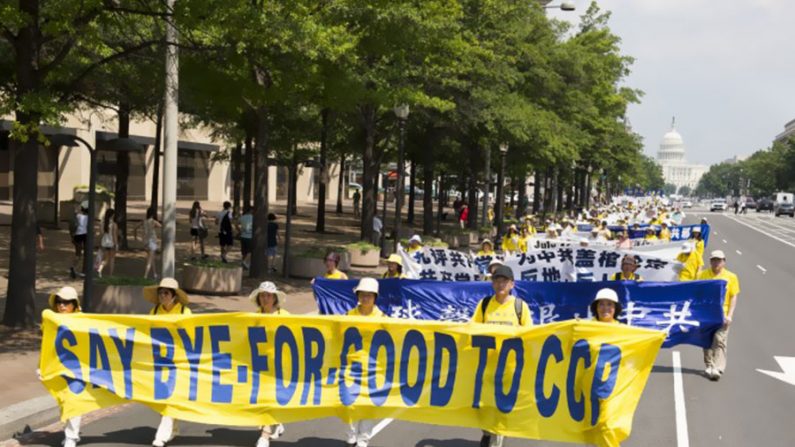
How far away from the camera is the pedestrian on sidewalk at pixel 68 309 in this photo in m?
8.07


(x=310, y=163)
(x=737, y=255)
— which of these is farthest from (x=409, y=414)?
(x=737, y=255)

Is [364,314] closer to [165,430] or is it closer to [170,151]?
[165,430]

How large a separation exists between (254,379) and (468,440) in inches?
93.2

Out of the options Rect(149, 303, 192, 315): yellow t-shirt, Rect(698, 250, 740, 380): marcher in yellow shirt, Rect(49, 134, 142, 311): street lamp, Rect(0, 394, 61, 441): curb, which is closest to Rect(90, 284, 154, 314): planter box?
Rect(49, 134, 142, 311): street lamp

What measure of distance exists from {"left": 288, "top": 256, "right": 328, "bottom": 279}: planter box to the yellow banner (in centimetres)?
1374

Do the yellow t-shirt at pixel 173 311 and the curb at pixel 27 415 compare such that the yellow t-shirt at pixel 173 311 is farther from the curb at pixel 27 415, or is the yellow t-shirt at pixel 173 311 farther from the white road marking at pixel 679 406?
the white road marking at pixel 679 406

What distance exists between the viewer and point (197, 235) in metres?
24.5

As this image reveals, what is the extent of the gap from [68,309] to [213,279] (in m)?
9.63

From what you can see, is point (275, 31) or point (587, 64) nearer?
point (275, 31)

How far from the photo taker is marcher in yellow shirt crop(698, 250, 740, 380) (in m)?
11.9

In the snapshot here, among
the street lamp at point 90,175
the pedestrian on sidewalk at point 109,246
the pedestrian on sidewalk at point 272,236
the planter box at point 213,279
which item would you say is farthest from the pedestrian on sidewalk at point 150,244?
the street lamp at point 90,175

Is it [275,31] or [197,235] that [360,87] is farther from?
[197,235]

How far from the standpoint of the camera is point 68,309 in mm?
8398

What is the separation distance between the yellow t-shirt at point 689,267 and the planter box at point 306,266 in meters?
9.51
